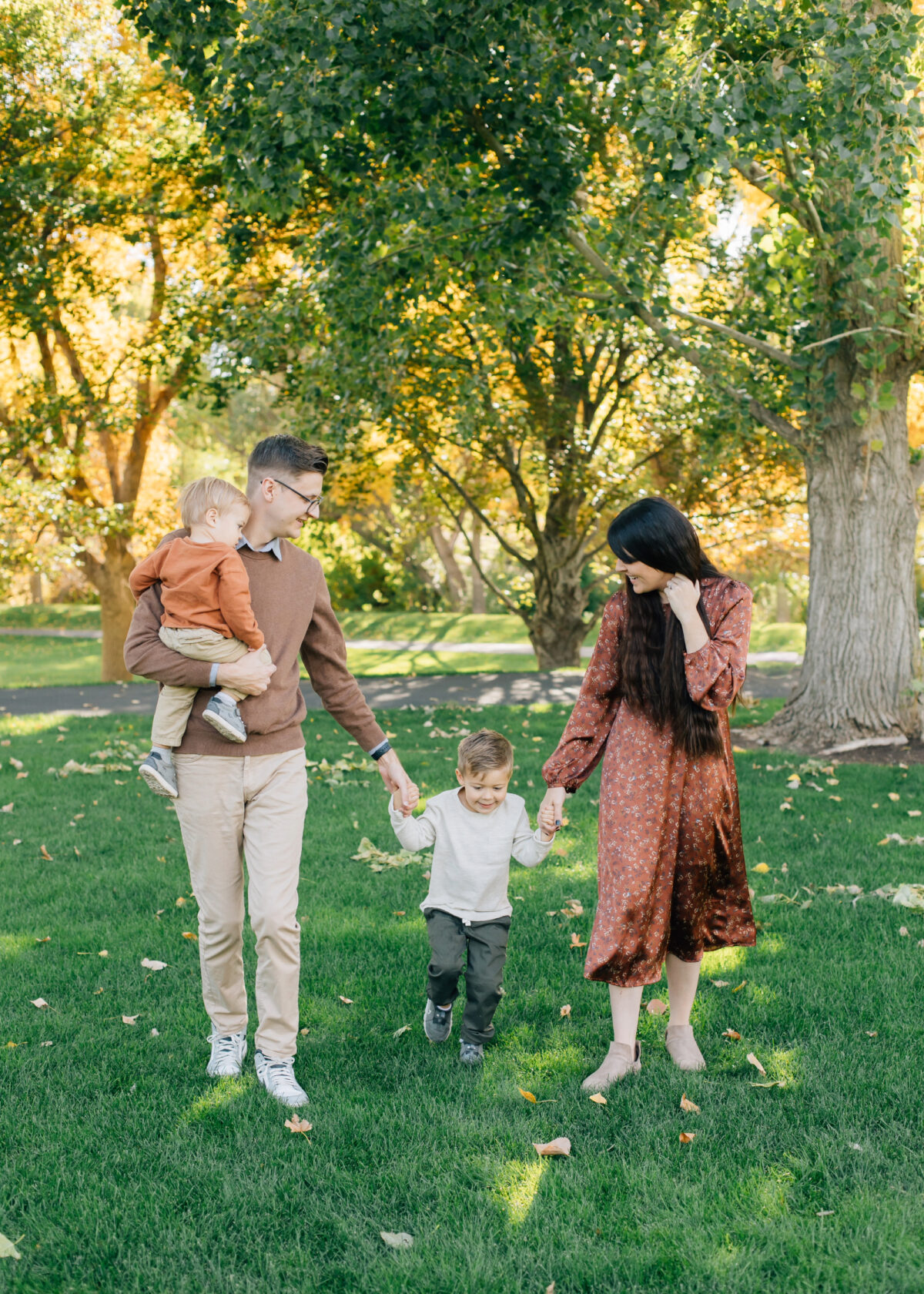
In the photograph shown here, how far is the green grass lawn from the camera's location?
2766 millimetres

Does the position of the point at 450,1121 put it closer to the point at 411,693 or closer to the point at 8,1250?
the point at 8,1250

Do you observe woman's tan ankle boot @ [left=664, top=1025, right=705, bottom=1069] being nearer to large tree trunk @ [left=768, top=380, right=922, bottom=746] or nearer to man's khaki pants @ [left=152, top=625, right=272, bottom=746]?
man's khaki pants @ [left=152, top=625, right=272, bottom=746]

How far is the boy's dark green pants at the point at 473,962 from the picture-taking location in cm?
388

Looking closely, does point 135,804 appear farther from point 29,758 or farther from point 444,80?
point 444,80

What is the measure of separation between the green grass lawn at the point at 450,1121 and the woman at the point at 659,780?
0.43 meters

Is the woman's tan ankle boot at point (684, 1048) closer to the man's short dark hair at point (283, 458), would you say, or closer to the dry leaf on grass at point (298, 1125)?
the dry leaf on grass at point (298, 1125)

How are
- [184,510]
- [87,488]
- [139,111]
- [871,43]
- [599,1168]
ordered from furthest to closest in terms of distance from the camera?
[87,488]
[139,111]
[871,43]
[184,510]
[599,1168]

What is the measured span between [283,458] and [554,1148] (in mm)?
2337

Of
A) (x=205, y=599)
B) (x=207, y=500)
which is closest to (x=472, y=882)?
(x=205, y=599)

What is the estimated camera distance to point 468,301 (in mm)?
11648

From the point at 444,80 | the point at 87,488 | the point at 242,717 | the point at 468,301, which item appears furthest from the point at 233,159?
the point at 87,488

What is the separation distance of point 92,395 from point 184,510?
1416 centimetres

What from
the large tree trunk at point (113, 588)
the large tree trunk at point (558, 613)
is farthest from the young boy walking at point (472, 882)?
the large tree trunk at point (113, 588)

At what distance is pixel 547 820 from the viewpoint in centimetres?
371
